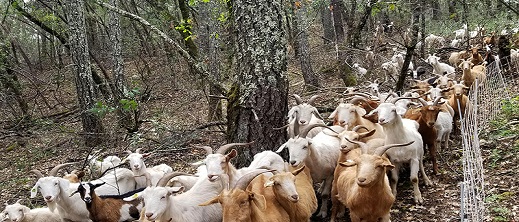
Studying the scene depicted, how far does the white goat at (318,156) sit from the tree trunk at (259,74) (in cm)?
46

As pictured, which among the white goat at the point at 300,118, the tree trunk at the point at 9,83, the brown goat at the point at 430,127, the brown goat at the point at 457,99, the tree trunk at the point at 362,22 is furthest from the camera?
the tree trunk at the point at 9,83

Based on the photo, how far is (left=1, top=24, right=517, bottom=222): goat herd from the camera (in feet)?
16.3

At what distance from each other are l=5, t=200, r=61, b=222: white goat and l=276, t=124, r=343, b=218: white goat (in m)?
3.52

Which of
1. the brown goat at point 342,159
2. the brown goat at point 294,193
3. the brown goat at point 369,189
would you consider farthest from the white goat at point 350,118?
the brown goat at point 369,189

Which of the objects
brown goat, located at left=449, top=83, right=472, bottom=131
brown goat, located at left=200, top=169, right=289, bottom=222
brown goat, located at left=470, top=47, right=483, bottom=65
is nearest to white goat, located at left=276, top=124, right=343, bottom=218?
brown goat, located at left=200, top=169, right=289, bottom=222

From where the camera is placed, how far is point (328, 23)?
25000 mm

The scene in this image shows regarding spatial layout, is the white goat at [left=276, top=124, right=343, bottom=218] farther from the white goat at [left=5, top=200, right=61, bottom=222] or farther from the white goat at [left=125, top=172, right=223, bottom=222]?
the white goat at [left=5, top=200, right=61, bottom=222]

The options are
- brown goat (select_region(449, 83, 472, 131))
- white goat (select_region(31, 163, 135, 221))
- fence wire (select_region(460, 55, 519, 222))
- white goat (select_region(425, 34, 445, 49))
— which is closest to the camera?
white goat (select_region(31, 163, 135, 221))

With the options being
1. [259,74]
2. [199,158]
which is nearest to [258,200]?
[259,74]

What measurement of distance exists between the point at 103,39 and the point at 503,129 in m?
25.8

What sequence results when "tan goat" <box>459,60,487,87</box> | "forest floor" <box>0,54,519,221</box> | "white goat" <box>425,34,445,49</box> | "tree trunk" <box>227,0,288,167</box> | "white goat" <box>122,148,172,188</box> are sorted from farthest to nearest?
1. "white goat" <box>425,34,445,49</box>
2. "tan goat" <box>459,60,487,87</box>
3. "white goat" <box>122,148,172,188</box>
4. "tree trunk" <box>227,0,288,167</box>
5. "forest floor" <box>0,54,519,221</box>

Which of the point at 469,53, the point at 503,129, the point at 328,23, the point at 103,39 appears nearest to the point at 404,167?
the point at 503,129

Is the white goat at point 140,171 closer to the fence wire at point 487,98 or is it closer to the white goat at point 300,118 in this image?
the white goat at point 300,118

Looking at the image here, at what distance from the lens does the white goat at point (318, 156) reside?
595cm
